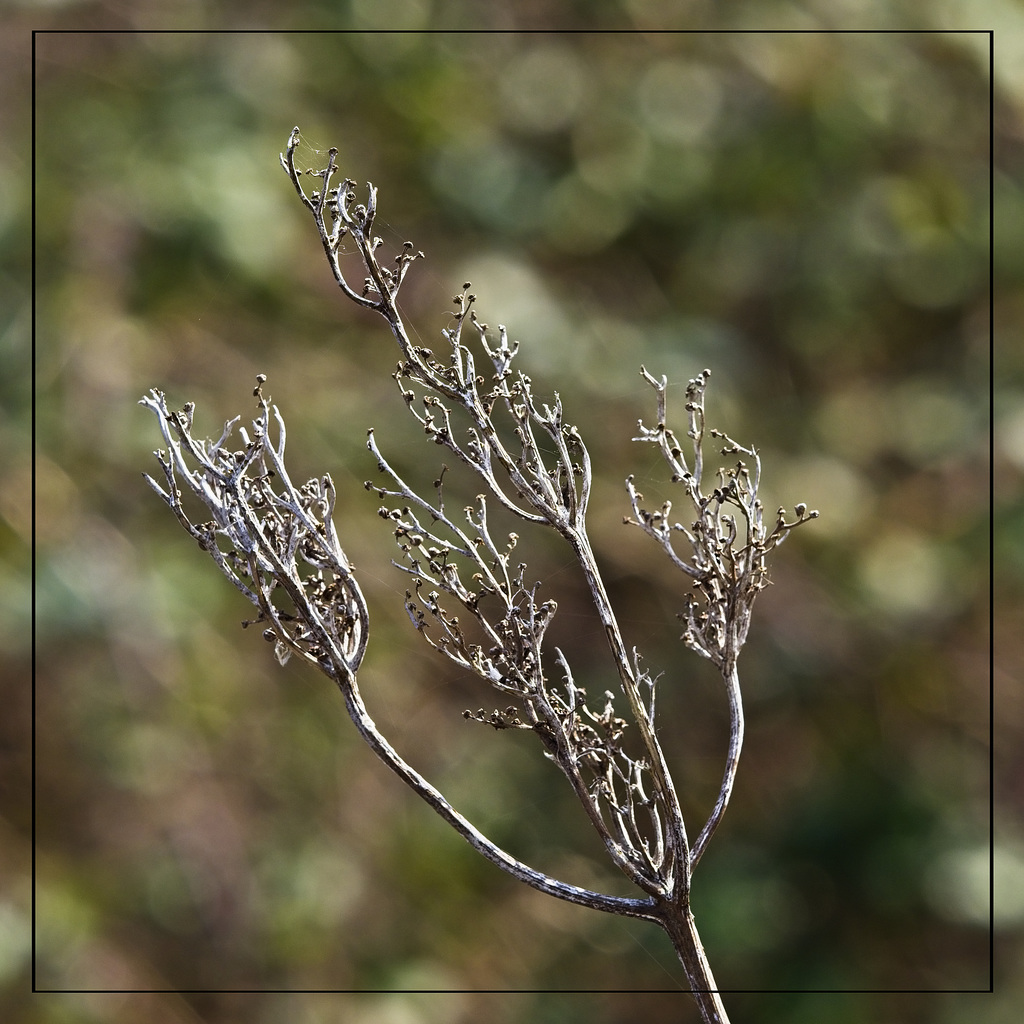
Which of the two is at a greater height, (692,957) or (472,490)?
(472,490)

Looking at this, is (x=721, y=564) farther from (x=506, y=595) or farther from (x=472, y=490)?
(x=472, y=490)

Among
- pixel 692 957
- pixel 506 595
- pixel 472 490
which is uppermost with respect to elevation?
pixel 472 490

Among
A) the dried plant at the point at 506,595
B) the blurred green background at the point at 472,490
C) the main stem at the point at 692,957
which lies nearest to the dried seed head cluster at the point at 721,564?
the dried plant at the point at 506,595

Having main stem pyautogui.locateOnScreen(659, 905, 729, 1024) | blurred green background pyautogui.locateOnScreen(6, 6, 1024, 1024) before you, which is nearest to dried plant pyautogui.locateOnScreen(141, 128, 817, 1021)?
main stem pyautogui.locateOnScreen(659, 905, 729, 1024)

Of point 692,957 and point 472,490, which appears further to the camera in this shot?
point 472,490

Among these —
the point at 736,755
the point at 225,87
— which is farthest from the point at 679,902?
the point at 225,87

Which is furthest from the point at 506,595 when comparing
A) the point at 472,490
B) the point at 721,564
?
the point at 472,490

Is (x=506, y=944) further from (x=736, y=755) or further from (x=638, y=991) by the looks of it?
(x=736, y=755)

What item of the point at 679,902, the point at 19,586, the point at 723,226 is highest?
the point at 723,226
